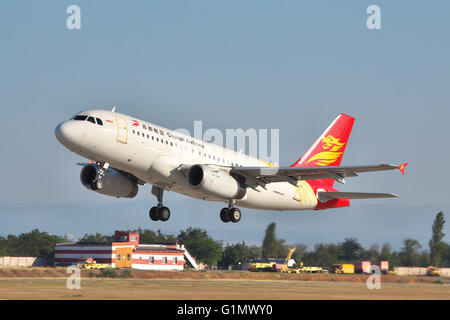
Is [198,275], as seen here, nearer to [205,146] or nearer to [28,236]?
[205,146]

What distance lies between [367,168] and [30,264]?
146 ft

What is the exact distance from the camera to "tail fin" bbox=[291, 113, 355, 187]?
183 feet

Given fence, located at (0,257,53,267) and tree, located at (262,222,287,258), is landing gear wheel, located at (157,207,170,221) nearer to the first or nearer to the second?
tree, located at (262,222,287,258)

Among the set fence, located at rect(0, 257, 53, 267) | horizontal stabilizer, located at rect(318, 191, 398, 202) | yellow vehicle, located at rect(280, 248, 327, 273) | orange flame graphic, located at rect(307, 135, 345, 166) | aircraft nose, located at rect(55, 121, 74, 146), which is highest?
Answer: orange flame graphic, located at rect(307, 135, 345, 166)

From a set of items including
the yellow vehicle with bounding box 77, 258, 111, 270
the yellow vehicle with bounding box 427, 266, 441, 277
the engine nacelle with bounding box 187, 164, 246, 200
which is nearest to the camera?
the engine nacelle with bounding box 187, 164, 246, 200

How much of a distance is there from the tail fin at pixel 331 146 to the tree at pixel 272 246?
12.4 m

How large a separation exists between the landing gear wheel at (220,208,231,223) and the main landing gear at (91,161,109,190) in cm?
811

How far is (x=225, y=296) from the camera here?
40531mm

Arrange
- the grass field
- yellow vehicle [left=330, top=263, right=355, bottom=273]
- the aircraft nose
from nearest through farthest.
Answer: the aircraft nose → the grass field → yellow vehicle [left=330, top=263, right=355, bottom=273]

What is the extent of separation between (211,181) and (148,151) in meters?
4.33

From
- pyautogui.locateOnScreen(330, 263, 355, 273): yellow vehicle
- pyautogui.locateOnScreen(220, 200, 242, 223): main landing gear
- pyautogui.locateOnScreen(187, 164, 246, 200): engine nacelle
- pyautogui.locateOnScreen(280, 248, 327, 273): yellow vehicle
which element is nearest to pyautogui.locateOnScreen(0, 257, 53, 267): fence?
pyautogui.locateOnScreen(280, 248, 327, 273): yellow vehicle

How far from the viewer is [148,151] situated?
4272cm
